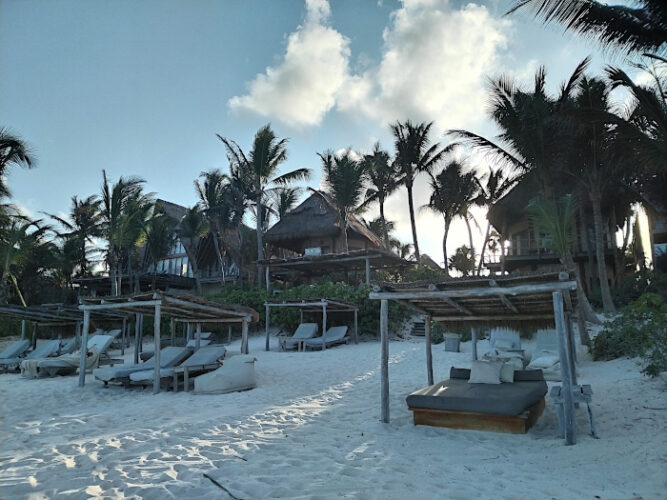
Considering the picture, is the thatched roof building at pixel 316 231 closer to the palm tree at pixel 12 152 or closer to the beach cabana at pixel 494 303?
the palm tree at pixel 12 152

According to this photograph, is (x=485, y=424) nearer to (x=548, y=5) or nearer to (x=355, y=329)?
(x=548, y=5)

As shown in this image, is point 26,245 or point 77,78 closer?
point 77,78

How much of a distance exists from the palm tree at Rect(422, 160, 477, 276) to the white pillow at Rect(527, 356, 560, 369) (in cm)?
1429

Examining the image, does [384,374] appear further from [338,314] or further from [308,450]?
[338,314]

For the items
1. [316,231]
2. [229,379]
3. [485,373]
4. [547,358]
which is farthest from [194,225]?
[485,373]

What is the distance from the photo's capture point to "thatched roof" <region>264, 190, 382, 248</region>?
77.5ft

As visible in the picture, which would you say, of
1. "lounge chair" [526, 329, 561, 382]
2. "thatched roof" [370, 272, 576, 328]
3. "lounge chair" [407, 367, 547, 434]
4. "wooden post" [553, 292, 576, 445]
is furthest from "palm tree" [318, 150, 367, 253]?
"wooden post" [553, 292, 576, 445]

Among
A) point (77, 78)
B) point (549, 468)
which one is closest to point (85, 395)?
point (77, 78)

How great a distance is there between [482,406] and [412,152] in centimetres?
1964

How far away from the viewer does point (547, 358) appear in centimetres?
873

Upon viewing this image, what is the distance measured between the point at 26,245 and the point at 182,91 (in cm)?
1415

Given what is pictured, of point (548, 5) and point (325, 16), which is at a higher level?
point (548, 5)

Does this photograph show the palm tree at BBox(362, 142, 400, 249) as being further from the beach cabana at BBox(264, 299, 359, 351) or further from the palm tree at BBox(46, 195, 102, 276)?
the palm tree at BBox(46, 195, 102, 276)

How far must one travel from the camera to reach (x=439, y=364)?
10.2 metres
